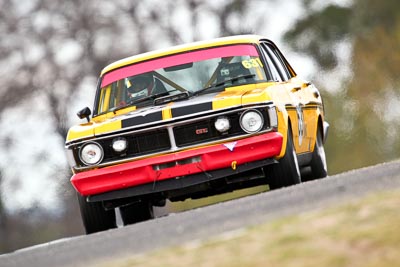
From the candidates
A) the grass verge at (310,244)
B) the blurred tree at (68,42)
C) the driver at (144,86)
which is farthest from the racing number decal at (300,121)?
the blurred tree at (68,42)

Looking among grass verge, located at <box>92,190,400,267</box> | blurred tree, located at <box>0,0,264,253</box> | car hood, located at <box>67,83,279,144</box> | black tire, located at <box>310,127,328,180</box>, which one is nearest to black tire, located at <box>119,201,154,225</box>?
car hood, located at <box>67,83,279,144</box>

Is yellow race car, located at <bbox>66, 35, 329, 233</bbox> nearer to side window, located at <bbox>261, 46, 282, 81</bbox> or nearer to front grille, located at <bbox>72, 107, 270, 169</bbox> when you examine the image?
front grille, located at <bbox>72, 107, 270, 169</bbox>

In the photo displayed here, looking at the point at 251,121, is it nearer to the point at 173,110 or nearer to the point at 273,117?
the point at 273,117

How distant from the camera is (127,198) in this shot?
38.8 feet

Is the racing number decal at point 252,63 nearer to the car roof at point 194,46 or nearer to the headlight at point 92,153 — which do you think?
the car roof at point 194,46

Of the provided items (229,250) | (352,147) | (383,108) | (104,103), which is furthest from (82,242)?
(352,147)

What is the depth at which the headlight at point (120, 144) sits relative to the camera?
11.4 metres

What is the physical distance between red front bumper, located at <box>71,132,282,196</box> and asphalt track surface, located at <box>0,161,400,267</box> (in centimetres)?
108

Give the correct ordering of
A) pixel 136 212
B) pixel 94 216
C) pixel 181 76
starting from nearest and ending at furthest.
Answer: pixel 94 216 → pixel 181 76 → pixel 136 212

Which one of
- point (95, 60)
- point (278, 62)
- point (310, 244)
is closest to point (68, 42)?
point (95, 60)

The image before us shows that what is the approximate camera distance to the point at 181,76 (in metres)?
12.5

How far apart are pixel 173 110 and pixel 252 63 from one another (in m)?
1.44

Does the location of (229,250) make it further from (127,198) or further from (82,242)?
(127,198)

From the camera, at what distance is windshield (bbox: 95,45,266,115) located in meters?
12.3
